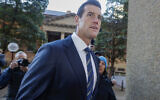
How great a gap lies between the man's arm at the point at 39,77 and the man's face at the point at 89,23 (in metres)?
0.52

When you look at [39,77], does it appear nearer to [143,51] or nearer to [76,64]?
[76,64]

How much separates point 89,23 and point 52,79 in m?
0.74

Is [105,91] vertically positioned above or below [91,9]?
below

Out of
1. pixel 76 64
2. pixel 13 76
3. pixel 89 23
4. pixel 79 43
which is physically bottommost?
pixel 13 76

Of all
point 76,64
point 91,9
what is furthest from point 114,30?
point 76,64

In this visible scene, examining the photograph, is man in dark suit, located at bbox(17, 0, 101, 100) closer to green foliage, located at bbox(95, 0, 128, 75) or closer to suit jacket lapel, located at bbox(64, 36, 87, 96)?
suit jacket lapel, located at bbox(64, 36, 87, 96)

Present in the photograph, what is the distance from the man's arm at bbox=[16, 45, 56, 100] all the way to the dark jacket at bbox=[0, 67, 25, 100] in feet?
8.59

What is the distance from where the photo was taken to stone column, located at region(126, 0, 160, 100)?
16.4 ft

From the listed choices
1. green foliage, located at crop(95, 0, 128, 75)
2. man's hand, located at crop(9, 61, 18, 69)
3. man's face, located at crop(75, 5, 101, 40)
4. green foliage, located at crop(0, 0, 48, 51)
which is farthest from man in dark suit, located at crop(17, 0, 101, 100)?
green foliage, located at crop(0, 0, 48, 51)

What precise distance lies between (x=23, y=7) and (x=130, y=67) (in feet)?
48.8

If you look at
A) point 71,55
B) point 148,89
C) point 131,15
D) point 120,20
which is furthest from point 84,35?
point 120,20

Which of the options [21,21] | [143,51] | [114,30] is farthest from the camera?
[21,21]

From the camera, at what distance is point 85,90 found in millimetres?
1341

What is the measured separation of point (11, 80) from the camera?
11.9 ft
